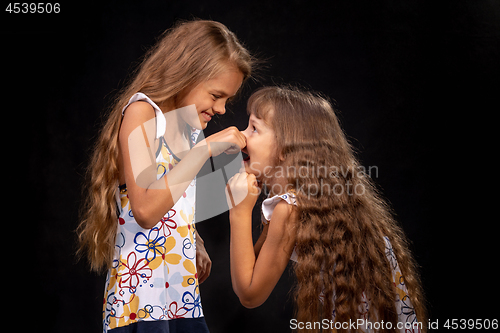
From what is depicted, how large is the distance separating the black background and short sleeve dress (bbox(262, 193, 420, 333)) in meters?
0.90

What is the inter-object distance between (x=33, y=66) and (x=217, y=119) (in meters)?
0.91

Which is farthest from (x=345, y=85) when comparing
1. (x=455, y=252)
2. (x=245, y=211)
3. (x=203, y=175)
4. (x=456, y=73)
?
(x=245, y=211)

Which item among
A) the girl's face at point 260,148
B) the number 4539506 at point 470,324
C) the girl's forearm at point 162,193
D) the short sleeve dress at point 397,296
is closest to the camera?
the girl's forearm at point 162,193

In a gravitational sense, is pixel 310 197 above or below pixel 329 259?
above

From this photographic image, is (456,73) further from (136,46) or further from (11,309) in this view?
(11,309)

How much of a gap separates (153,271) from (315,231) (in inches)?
17.3

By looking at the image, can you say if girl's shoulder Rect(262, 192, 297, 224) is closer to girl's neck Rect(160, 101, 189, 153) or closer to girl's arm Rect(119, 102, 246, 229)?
girl's arm Rect(119, 102, 246, 229)

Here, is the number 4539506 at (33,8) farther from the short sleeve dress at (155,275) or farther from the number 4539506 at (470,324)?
the number 4539506 at (470,324)

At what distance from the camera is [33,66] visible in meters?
1.90

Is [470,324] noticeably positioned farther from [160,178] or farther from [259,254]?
[160,178]

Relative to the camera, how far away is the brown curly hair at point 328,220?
105 cm

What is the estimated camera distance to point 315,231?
1065mm

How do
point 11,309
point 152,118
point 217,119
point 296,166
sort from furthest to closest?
point 217,119 < point 11,309 < point 296,166 < point 152,118

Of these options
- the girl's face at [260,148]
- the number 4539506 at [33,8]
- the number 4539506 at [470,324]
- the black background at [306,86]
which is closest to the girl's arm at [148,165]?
the girl's face at [260,148]
